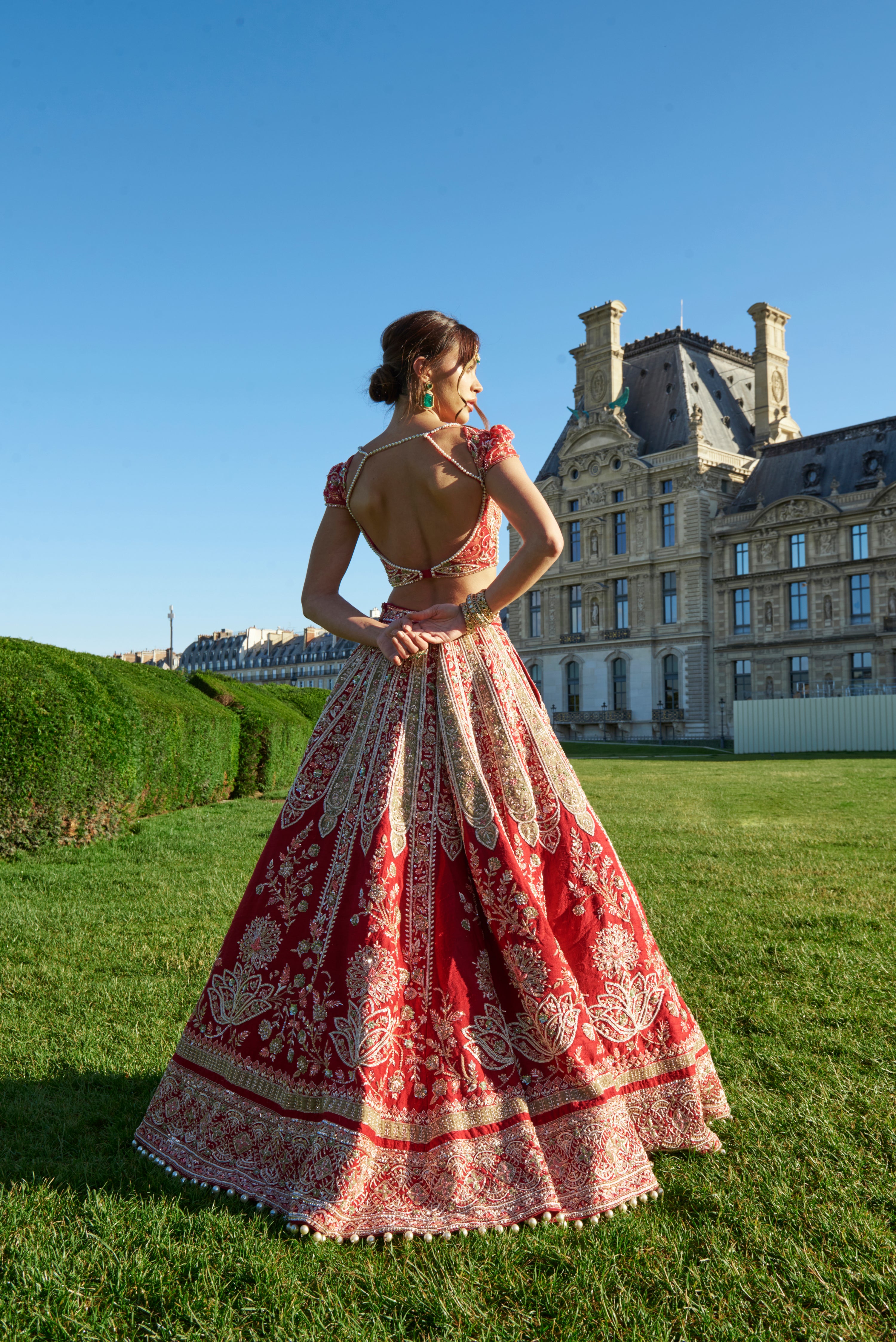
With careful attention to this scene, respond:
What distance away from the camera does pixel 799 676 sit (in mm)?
43469

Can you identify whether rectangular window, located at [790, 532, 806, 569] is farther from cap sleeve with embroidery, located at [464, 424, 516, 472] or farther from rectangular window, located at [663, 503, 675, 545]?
cap sleeve with embroidery, located at [464, 424, 516, 472]

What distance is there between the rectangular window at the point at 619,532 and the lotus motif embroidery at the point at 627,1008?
48.9 m

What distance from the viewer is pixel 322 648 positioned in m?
99.7

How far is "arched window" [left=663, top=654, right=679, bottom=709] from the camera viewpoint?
47.5m

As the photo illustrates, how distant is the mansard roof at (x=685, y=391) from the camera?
48.5 m

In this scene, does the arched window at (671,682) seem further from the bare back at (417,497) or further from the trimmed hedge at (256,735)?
the bare back at (417,497)

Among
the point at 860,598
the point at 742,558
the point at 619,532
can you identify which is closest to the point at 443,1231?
the point at 860,598

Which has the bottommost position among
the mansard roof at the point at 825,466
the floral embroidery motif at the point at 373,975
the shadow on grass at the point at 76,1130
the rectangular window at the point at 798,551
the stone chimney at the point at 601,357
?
the shadow on grass at the point at 76,1130

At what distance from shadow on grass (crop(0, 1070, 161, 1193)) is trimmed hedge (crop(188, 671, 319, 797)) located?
380 inches

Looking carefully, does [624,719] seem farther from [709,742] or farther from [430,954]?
[430,954]

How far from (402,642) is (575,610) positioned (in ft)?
167

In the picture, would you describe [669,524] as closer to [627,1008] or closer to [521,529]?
[521,529]

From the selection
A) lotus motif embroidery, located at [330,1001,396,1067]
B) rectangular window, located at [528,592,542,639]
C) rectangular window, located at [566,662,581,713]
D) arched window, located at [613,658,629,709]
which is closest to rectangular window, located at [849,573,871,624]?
arched window, located at [613,658,629,709]

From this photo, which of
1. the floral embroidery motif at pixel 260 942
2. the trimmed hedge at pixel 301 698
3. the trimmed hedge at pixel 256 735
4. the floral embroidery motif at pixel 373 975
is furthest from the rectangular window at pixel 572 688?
the floral embroidery motif at pixel 373 975
